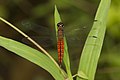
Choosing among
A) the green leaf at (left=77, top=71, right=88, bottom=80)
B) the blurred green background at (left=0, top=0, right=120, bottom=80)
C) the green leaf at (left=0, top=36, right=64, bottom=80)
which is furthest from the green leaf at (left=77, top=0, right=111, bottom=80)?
the blurred green background at (left=0, top=0, right=120, bottom=80)

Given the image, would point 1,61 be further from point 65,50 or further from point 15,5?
point 65,50

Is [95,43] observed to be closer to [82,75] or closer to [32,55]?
[82,75]

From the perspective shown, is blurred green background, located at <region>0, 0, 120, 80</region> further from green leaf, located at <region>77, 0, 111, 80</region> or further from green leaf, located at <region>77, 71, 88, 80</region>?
green leaf, located at <region>77, 71, 88, 80</region>

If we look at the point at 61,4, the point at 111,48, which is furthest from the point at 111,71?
the point at 61,4

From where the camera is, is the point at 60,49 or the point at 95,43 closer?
the point at 95,43

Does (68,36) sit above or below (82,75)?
above

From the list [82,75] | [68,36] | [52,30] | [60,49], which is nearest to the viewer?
[82,75]

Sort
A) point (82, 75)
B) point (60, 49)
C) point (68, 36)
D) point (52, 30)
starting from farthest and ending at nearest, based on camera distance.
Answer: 1. point (52, 30)
2. point (68, 36)
3. point (60, 49)
4. point (82, 75)

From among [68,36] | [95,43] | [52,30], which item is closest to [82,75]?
[95,43]
